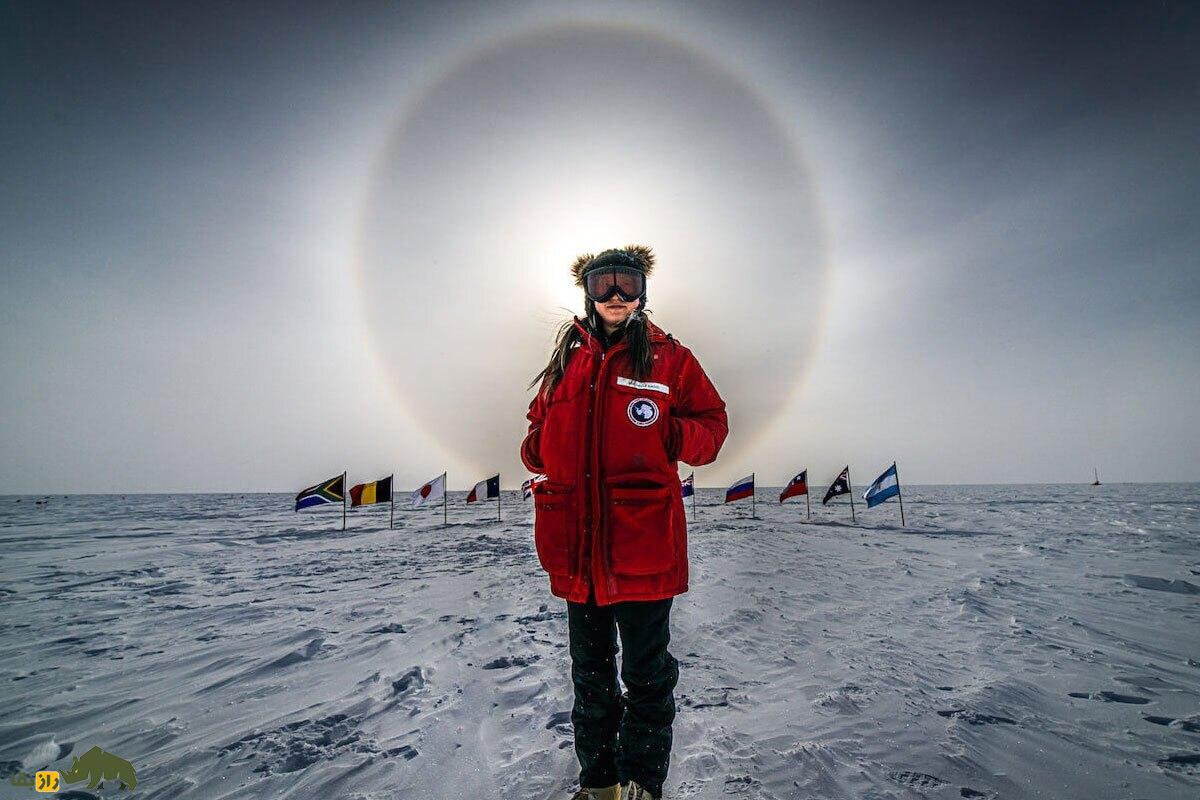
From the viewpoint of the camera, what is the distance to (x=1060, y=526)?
17906mm

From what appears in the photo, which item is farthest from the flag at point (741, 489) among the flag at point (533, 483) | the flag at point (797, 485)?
the flag at point (533, 483)

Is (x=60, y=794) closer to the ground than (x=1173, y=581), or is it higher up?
higher up

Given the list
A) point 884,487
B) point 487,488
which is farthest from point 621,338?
point 487,488

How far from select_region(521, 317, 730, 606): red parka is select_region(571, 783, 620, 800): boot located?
0.96 metres

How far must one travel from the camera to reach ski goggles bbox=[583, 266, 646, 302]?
2.59 meters

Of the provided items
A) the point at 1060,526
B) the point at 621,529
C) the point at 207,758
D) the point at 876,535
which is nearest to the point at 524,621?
the point at 207,758

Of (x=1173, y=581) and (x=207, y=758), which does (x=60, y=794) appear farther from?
(x=1173, y=581)

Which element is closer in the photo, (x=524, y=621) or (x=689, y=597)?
(x=524, y=621)

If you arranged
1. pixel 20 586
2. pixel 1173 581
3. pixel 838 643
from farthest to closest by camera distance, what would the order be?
pixel 20 586
pixel 1173 581
pixel 838 643

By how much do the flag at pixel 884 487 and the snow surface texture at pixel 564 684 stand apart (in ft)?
29.1

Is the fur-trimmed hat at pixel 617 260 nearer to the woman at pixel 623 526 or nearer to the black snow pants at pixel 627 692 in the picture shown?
the woman at pixel 623 526

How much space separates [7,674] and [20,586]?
266 inches

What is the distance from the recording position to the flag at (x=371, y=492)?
64.6ft

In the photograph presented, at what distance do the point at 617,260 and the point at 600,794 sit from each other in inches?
111
